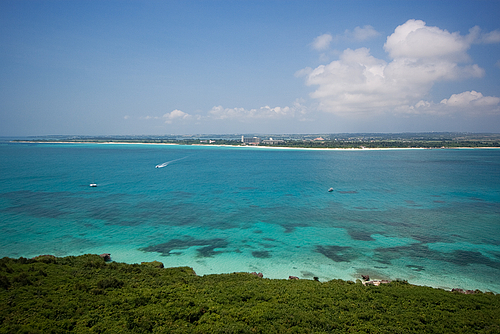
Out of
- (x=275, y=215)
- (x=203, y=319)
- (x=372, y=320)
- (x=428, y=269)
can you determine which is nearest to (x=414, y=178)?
(x=275, y=215)

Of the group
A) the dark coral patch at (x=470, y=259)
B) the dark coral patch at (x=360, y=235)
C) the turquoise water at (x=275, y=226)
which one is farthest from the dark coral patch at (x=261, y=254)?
the dark coral patch at (x=470, y=259)

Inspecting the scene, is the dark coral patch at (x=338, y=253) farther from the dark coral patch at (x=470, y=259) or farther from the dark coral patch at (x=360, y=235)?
the dark coral patch at (x=470, y=259)

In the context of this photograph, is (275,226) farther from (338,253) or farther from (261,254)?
(338,253)

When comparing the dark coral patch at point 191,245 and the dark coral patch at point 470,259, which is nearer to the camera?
the dark coral patch at point 470,259

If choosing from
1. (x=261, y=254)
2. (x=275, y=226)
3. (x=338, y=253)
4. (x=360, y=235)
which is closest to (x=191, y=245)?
(x=261, y=254)

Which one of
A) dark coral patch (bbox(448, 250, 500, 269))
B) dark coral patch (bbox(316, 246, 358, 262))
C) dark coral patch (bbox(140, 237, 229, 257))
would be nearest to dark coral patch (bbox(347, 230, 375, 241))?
dark coral patch (bbox(316, 246, 358, 262))

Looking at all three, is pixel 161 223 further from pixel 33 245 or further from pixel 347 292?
pixel 347 292

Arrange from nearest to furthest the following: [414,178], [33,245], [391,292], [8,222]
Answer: [391,292]
[33,245]
[8,222]
[414,178]
